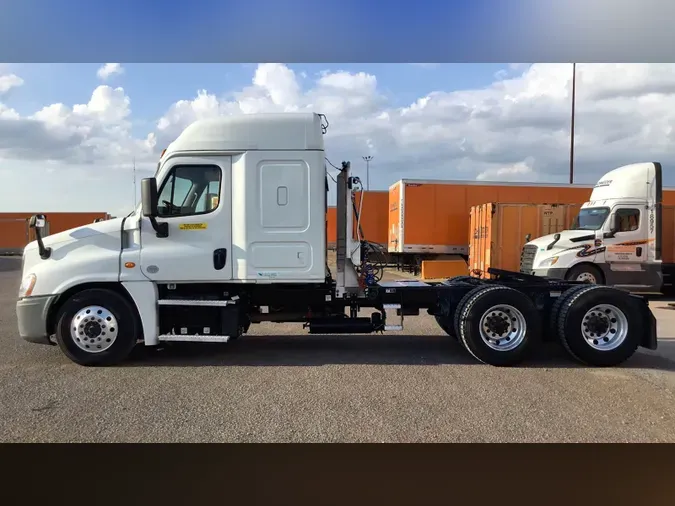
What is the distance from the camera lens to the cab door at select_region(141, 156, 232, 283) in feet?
21.7

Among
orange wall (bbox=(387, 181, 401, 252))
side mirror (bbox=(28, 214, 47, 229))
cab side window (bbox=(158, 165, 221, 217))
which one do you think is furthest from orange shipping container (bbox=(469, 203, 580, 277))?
side mirror (bbox=(28, 214, 47, 229))

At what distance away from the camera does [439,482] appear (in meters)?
3.70

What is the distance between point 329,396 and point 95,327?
3.11 m

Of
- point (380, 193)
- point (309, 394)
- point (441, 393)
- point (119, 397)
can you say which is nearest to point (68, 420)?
point (119, 397)

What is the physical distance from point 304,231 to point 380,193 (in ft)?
54.6

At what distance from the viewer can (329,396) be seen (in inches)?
215

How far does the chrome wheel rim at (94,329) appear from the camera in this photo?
6484 millimetres

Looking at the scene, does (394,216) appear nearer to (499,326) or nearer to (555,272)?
(555,272)

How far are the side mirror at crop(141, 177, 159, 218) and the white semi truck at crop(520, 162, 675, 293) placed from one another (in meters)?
10.0

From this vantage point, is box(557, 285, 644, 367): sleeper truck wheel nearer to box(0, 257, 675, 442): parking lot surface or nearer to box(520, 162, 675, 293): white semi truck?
box(0, 257, 675, 442): parking lot surface

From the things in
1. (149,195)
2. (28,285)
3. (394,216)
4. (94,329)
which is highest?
(394,216)

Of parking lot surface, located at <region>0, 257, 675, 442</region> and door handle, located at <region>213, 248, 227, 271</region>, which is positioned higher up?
door handle, located at <region>213, 248, 227, 271</region>

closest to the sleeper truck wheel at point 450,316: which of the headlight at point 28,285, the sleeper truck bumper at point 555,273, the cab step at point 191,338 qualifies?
the cab step at point 191,338

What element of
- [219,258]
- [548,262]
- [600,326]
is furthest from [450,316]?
[548,262]
